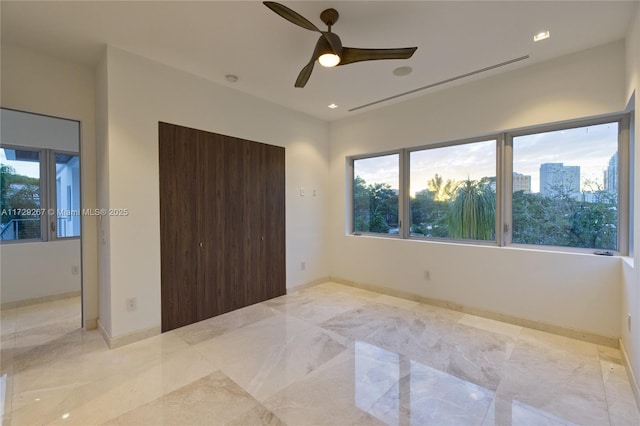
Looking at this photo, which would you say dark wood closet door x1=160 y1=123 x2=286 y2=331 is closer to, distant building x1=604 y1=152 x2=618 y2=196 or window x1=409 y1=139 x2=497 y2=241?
window x1=409 y1=139 x2=497 y2=241

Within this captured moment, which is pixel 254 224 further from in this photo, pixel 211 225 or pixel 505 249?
pixel 505 249

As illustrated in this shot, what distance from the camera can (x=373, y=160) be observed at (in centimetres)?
457

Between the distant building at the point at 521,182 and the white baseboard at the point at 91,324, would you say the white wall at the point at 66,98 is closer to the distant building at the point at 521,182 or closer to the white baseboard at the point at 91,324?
the white baseboard at the point at 91,324

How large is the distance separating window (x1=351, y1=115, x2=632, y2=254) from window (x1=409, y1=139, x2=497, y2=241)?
0.01 m

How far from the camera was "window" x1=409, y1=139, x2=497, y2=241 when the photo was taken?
11.3ft

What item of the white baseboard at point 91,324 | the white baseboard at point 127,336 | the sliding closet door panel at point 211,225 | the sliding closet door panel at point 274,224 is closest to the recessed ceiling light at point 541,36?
the sliding closet door panel at point 274,224

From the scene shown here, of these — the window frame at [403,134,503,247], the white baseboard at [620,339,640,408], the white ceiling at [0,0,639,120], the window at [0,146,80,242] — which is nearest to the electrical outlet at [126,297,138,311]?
the window at [0,146,80,242]

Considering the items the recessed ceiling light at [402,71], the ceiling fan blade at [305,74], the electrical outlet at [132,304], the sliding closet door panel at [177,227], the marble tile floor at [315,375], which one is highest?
the recessed ceiling light at [402,71]

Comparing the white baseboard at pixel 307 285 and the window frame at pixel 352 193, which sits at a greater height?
the window frame at pixel 352 193

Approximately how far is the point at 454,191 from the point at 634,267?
72.7 inches

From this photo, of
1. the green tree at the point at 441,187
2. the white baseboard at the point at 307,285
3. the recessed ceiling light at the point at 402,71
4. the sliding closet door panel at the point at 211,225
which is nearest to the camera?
the recessed ceiling light at the point at 402,71

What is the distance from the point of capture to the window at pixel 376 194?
14.1 feet

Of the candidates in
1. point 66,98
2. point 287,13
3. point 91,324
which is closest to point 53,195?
point 66,98

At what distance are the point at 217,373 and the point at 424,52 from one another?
332 cm
